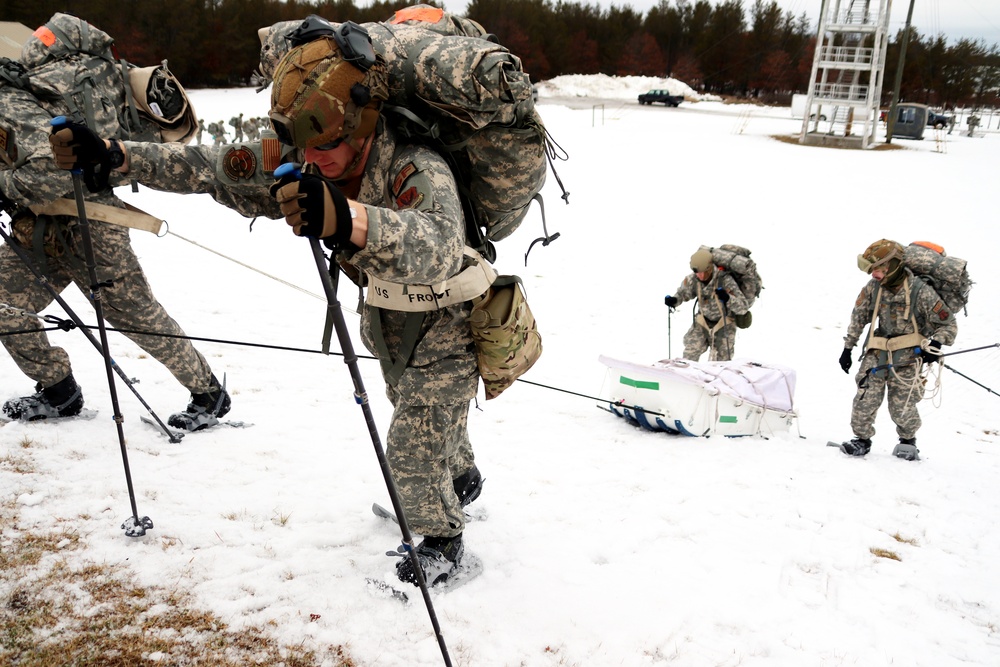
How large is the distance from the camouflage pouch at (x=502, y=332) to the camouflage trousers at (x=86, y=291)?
2.61 meters

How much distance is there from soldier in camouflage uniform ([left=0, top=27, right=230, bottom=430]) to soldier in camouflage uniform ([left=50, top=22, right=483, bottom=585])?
1431 mm

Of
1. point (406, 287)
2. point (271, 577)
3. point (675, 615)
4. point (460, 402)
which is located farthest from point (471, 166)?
point (675, 615)

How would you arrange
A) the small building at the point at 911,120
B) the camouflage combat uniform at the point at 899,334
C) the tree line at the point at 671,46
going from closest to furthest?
the camouflage combat uniform at the point at 899,334
the small building at the point at 911,120
the tree line at the point at 671,46

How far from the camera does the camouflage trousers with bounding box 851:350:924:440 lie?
7.47 m

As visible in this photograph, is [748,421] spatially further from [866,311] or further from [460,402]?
[460,402]

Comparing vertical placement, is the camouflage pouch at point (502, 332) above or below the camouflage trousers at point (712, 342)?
above

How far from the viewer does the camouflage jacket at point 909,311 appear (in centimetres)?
713

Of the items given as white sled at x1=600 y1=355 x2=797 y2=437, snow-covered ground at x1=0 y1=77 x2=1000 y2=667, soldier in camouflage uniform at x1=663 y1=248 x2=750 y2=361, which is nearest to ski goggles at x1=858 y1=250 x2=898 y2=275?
white sled at x1=600 y1=355 x2=797 y2=437

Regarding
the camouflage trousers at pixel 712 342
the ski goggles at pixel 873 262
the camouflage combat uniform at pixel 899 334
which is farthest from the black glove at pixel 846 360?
the camouflage trousers at pixel 712 342

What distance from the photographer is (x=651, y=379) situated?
746 cm

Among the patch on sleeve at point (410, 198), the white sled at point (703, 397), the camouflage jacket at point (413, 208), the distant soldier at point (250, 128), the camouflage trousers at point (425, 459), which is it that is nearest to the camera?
the camouflage jacket at point (413, 208)

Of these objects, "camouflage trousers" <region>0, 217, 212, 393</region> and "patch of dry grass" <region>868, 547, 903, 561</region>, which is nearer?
"camouflage trousers" <region>0, 217, 212, 393</region>

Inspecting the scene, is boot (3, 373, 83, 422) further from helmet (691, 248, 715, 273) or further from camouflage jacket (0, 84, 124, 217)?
helmet (691, 248, 715, 273)

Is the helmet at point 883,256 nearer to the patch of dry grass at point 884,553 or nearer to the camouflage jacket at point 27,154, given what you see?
the patch of dry grass at point 884,553
